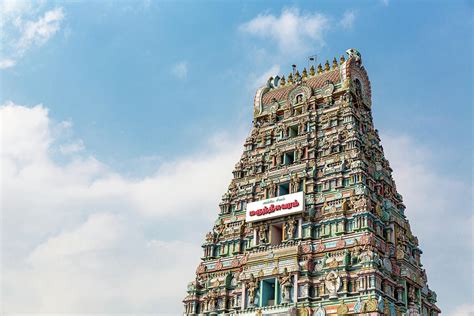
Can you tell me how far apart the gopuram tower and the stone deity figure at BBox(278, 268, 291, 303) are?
0.06 m

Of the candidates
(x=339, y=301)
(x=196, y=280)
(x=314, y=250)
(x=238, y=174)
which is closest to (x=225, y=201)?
(x=238, y=174)

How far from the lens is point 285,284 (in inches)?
1485

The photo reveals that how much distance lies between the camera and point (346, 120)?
143ft

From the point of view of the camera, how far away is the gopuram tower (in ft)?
120

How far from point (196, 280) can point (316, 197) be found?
9.51 meters

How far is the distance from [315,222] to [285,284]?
4.42 m

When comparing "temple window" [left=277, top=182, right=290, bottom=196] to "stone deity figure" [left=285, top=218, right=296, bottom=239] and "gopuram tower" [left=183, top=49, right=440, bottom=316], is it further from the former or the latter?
"stone deity figure" [left=285, top=218, right=296, bottom=239]

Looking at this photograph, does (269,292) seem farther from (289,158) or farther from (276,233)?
(289,158)

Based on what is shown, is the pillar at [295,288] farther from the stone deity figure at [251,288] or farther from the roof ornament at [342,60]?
the roof ornament at [342,60]

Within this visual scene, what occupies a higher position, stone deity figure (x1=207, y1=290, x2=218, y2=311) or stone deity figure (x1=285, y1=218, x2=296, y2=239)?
stone deity figure (x1=285, y1=218, x2=296, y2=239)

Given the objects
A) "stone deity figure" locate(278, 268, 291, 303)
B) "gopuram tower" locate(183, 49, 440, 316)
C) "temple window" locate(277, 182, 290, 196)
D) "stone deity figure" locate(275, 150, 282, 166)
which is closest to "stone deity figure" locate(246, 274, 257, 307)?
"gopuram tower" locate(183, 49, 440, 316)

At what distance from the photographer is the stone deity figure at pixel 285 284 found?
37.3 meters

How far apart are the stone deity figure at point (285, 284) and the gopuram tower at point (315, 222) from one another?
60 mm

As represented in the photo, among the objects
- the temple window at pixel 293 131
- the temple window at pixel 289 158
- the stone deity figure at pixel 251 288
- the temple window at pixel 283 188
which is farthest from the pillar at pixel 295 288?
the temple window at pixel 293 131
